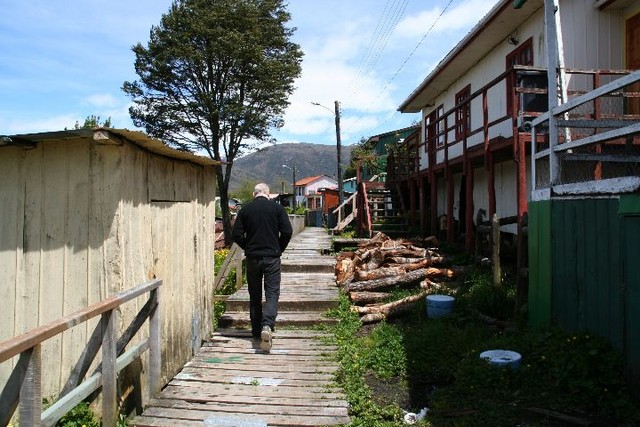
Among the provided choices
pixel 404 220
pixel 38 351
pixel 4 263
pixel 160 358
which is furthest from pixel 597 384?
pixel 404 220

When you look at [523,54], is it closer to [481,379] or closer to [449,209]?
[449,209]

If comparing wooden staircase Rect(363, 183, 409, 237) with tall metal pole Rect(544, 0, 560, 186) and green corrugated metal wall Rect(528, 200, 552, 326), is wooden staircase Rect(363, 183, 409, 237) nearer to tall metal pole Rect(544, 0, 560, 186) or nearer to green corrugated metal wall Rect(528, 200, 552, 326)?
green corrugated metal wall Rect(528, 200, 552, 326)

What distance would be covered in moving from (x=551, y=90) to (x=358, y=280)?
189 inches

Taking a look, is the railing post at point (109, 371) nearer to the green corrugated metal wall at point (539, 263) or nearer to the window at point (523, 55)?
the green corrugated metal wall at point (539, 263)

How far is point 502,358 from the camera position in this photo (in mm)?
4875

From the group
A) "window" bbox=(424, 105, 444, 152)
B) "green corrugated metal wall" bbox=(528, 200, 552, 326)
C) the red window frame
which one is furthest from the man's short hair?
"window" bbox=(424, 105, 444, 152)

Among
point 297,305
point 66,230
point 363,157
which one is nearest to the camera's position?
point 66,230

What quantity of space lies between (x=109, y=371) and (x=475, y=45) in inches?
452

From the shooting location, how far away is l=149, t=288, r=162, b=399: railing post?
4.54 m

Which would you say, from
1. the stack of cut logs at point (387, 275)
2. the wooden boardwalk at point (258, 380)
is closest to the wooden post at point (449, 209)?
the stack of cut logs at point (387, 275)

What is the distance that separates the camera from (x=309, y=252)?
12914mm

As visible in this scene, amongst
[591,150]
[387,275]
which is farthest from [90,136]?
[591,150]

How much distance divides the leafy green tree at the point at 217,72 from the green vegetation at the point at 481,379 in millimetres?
19861

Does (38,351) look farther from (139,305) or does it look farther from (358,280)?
(358,280)
